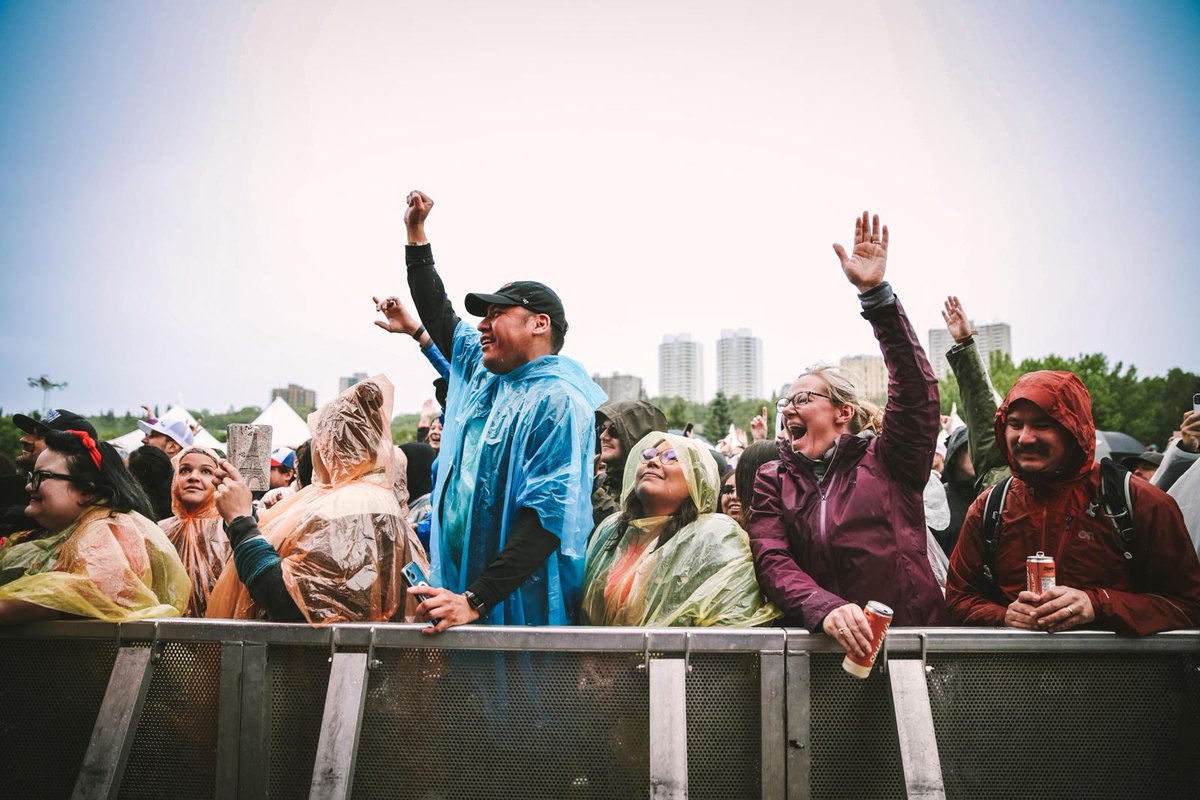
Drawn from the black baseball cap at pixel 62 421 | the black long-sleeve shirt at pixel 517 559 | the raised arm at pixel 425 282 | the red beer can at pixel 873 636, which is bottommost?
the red beer can at pixel 873 636

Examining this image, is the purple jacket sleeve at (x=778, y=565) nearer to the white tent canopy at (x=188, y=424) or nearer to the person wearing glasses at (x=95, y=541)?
the person wearing glasses at (x=95, y=541)

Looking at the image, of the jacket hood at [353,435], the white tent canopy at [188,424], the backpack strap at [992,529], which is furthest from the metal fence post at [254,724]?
the white tent canopy at [188,424]

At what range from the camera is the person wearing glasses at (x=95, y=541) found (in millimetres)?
2613

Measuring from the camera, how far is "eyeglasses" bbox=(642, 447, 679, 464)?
9.80 feet

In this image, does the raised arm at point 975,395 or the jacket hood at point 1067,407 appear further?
the raised arm at point 975,395

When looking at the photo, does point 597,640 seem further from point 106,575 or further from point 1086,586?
point 106,575

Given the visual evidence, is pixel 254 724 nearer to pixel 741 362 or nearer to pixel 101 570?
pixel 101 570

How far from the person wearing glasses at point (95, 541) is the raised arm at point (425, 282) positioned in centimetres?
133

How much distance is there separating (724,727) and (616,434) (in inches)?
79.3

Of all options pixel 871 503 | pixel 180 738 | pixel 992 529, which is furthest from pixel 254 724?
pixel 992 529

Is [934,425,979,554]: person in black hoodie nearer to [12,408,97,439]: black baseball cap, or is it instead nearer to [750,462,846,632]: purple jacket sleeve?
[750,462,846,632]: purple jacket sleeve

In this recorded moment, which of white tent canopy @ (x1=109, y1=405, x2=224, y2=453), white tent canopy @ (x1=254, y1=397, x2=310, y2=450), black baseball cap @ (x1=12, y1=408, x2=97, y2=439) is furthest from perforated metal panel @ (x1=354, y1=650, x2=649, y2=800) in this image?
white tent canopy @ (x1=254, y1=397, x2=310, y2=450)

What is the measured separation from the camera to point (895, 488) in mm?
2674

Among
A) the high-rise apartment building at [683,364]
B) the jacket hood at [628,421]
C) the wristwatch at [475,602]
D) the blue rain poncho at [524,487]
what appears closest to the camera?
the wristwatch at [475,602]
